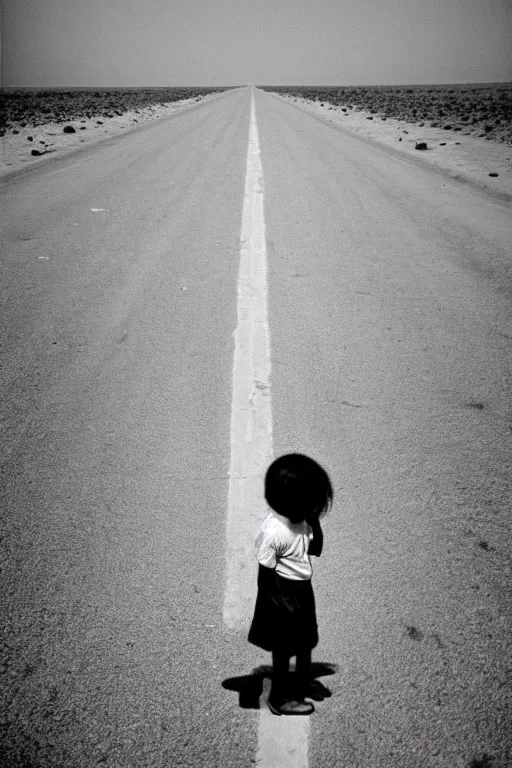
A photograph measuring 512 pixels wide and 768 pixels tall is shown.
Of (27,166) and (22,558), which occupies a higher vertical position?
(27,166)

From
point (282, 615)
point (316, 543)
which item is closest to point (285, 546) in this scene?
point (316, 543)

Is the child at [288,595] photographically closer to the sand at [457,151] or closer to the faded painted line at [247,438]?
the faded painted line at [247,438]

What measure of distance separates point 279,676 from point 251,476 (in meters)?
0.99

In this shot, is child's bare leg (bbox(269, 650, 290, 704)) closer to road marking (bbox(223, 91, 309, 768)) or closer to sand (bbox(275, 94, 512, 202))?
road marking (bbox(223, 91, 309, 768))

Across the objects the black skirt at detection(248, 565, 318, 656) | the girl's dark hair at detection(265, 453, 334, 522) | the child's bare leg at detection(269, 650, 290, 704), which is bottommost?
the child's bare leg at detection(269, 650, 290, 704)

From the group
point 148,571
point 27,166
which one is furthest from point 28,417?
point 27,166

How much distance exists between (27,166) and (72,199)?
433 cm

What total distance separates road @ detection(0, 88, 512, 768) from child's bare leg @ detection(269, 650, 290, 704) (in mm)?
101

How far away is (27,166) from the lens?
1039 cm

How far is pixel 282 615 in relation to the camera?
154 cm

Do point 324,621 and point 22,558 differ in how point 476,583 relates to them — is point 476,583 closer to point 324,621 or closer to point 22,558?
point 324,621

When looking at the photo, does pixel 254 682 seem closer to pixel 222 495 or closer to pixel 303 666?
pixel 303 666

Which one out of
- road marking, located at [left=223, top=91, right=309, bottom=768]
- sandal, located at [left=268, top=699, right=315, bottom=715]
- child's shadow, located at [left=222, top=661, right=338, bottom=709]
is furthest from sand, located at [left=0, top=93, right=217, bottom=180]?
sandal, located at [left=268, top=699, right=315, bottom=715]

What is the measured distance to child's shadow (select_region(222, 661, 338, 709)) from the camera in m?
1.54
